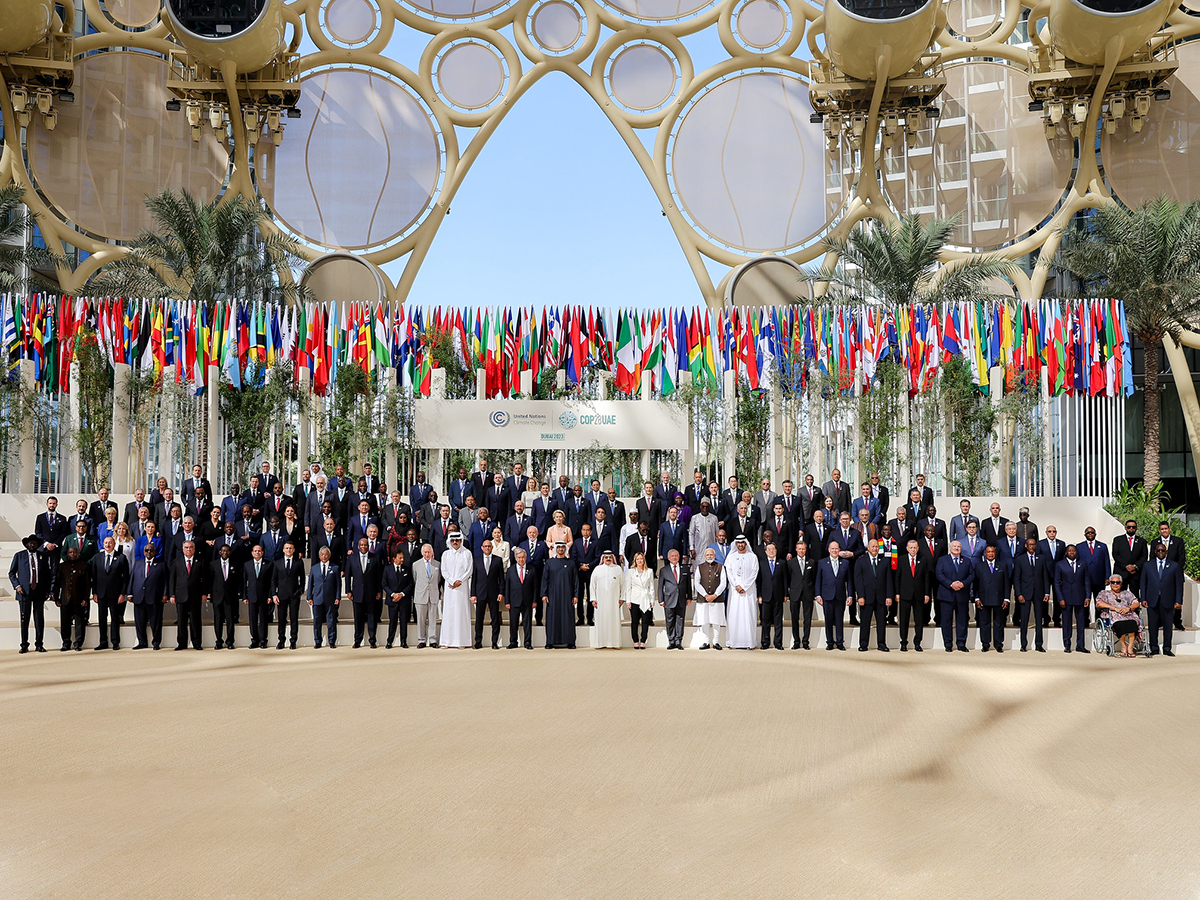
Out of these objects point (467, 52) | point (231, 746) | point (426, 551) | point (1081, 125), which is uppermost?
point (467, 52)

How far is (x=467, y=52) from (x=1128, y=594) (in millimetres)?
23148

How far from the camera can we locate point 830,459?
63.6ft

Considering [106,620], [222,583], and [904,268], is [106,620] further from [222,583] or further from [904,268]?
[904,268]

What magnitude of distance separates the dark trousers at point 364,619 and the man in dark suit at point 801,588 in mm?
4771

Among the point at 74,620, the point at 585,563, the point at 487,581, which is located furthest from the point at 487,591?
the point at 74,620

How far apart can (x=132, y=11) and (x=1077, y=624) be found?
27.2 m

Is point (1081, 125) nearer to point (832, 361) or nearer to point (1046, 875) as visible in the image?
point (832, 361)

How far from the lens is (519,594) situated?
1248 cm

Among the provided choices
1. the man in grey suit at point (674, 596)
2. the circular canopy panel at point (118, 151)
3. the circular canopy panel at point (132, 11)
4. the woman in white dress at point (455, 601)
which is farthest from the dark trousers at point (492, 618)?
the circular canopy panel at point (132, 11)

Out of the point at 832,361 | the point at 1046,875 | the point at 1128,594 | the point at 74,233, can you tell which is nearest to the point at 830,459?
the point at 832,361

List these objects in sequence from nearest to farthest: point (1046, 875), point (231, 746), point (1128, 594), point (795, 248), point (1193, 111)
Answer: point (1046, 875), point (231, 746), point (1128, 594), point (1193, 111), point (795, 248)

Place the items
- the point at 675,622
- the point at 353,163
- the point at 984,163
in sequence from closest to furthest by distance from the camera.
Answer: the point at 675,622
the point at 984,163
the point at 353,163

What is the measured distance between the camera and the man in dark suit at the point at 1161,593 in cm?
1196

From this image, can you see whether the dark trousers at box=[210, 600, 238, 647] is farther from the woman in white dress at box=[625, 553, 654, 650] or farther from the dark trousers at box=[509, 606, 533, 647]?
the woman in white dress at box=[625, 553, 654, 650]
